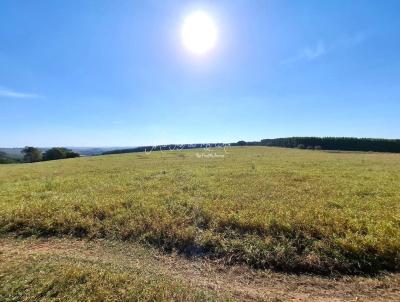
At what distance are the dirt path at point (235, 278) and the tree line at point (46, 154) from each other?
217ft

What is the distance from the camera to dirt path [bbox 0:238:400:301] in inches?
178

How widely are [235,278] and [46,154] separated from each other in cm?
7507

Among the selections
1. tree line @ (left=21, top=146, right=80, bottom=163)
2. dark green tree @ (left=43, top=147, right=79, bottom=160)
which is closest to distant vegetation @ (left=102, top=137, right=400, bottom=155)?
dark green tree @ (left=43, top=147, right=79, bottom=160)

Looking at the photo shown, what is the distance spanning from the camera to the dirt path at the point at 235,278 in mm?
4512

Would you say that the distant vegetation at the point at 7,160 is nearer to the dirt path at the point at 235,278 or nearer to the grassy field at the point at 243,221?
the grassy field at the point at 243,221

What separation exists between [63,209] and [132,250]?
372cm

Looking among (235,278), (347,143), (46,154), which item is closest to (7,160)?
(46,154)

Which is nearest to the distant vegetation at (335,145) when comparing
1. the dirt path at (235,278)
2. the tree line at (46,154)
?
the tree line at (46,154)

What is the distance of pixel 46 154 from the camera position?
6931 cm

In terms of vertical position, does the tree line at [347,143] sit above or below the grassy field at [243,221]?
above

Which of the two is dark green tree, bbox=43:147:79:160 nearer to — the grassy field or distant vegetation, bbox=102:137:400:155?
distant vegetation, bbox=102:137:400:155

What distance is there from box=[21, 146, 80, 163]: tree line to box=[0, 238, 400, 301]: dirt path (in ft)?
217

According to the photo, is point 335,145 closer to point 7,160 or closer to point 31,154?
point 31,154

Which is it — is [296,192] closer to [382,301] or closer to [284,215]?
[284,215]
